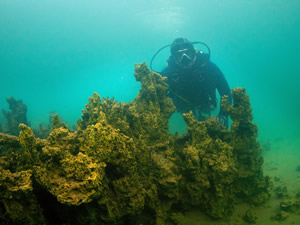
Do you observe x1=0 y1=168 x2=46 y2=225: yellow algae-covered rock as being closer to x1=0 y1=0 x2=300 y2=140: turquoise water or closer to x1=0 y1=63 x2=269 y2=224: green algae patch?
x1=0 y1=63 x2=269 y2=224: green algae patch

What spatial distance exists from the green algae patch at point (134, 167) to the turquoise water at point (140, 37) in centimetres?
1653

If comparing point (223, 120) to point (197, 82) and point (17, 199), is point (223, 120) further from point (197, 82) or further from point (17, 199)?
point (17, 199)

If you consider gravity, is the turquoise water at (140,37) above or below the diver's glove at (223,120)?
above

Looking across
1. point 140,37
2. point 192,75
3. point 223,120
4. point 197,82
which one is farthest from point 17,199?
point 140,37

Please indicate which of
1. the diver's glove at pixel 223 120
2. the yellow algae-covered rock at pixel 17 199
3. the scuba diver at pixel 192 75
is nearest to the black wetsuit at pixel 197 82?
the scuba diver at pixel 192 75

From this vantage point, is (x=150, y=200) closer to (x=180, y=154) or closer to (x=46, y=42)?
(x=180, y=154)

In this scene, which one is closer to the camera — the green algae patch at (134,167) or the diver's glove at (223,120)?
the green algae patch at (134,167)

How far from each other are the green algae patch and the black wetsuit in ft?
11.1

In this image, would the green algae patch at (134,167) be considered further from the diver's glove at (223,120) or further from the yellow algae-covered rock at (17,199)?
the diver's glove at (223,120)

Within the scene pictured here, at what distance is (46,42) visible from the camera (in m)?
85.5

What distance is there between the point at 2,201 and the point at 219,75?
8.55m

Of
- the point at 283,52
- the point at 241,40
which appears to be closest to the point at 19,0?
the point at 241,40

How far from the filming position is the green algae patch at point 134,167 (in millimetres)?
1836

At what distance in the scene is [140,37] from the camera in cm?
8306
